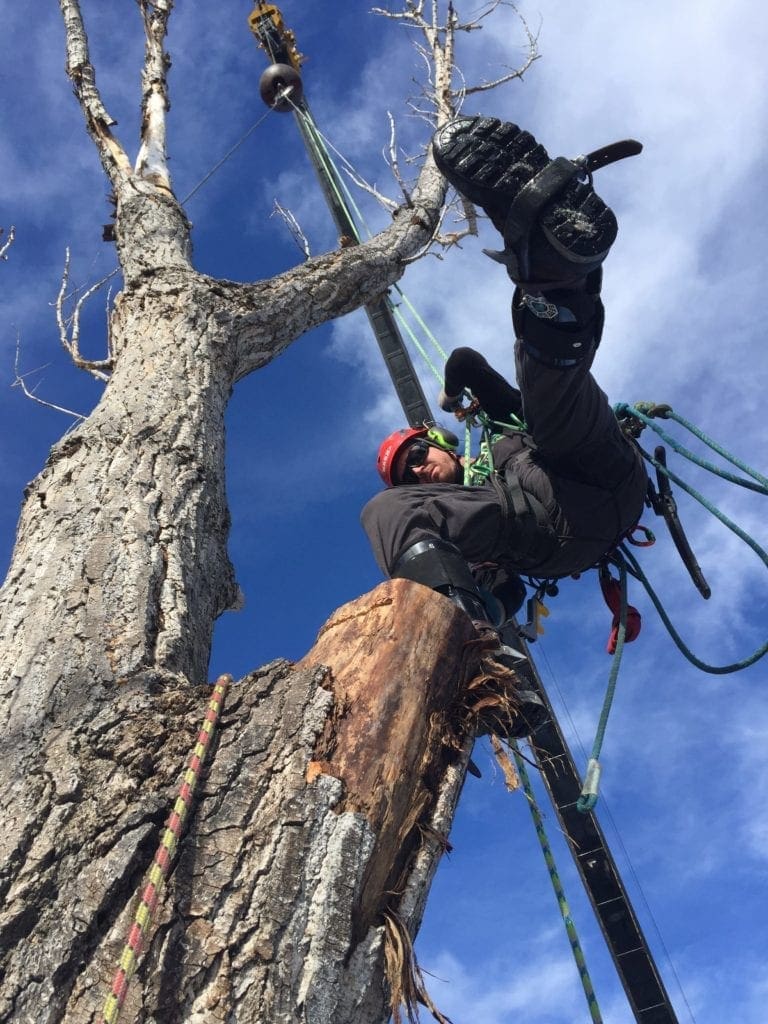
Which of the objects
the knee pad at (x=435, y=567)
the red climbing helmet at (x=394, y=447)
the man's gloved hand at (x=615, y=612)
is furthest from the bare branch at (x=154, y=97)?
the man's gloved hand at (x=615, y=612)

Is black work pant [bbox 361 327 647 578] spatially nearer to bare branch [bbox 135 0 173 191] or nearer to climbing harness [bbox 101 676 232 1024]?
climbing harness [bbox 101 676 232 1024]

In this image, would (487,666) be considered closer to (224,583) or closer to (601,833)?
(224,583)

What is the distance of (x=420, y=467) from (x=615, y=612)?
1011mm

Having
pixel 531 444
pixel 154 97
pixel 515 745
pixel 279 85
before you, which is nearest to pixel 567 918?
pixel 515 745

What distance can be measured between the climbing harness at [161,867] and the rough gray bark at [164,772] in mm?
38

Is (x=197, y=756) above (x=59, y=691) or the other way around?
the other way around

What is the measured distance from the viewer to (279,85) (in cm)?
755

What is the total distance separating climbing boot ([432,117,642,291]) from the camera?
2869mm

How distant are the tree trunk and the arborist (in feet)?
1.50

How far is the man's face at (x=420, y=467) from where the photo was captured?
3771mm

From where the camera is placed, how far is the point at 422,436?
3.91 m

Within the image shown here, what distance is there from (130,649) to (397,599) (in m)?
0.60

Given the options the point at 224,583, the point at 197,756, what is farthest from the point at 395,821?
the point at 224,583

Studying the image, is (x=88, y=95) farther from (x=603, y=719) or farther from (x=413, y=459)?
(x=603, y=719)
